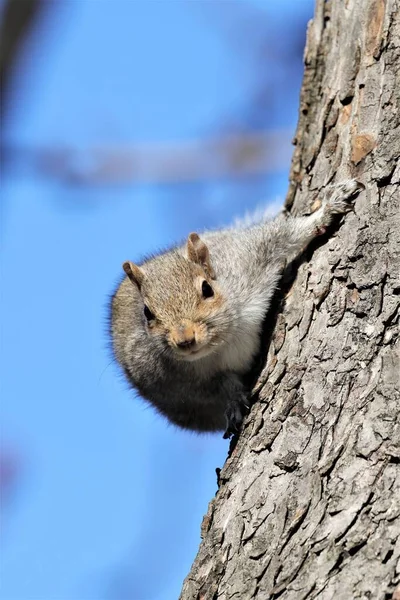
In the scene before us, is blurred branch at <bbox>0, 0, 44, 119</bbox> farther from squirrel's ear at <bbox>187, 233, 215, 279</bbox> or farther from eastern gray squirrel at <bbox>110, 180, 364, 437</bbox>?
squirrel's ear at <bbox>187, 233, 215, 279</bbox>

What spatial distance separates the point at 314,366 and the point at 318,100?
4.38ft

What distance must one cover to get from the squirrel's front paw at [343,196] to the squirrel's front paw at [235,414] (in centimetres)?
78

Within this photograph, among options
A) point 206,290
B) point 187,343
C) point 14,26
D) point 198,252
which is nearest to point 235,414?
point 187,343

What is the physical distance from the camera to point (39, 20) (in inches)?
97.7

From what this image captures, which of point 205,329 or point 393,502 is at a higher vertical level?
point 205,329

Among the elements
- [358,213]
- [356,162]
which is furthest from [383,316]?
[356,162]

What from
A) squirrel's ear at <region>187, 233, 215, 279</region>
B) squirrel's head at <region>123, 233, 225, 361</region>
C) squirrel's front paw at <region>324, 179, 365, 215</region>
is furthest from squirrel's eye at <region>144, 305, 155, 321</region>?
squirrel's front paw at <region>324, 179, 365, 215</region>

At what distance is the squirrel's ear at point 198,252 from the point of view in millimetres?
4012

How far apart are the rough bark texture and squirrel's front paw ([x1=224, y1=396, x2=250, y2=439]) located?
249 mm

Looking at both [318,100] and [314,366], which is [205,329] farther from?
[318,100]

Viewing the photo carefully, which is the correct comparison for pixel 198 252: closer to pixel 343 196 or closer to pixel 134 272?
pixel 134 272

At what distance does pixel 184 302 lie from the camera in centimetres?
389

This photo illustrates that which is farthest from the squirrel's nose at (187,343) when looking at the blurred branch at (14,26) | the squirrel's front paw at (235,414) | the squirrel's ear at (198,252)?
the blurred branch at (14,26)

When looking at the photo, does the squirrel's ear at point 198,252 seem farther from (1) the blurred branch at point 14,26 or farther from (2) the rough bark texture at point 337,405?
(1) the blurred branch at point 14,26
